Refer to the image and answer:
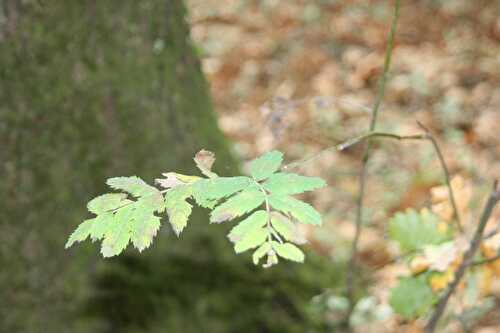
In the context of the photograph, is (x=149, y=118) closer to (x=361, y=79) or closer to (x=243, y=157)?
(x=243, y=157)

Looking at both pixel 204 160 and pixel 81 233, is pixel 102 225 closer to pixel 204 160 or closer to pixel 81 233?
pixel 81 233

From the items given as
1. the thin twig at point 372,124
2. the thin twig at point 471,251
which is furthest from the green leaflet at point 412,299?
the thin twig at point 372,124

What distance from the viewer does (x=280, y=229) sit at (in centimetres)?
69

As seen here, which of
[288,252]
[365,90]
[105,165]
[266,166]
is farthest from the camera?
[365,90]

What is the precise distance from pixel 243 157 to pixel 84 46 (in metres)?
2.07

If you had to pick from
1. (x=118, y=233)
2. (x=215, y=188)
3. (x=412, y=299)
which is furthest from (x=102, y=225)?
(x=412, y=299)

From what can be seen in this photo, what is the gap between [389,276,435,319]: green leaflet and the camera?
1.33 meters

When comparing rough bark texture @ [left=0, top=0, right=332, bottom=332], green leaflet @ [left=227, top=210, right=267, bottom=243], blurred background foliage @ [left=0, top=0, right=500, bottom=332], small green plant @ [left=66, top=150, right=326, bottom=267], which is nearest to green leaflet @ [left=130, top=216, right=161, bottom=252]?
small green plant @ [left=66, top=150, right=326, bottom=267]

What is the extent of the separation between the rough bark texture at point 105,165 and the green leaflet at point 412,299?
751mm

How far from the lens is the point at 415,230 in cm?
139

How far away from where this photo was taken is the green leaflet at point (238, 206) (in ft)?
2.29

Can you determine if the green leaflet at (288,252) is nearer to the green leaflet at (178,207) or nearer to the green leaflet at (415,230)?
the green leaflet at (178,207)

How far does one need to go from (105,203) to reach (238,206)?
0.63 feet

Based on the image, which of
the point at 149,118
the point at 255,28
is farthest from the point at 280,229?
the point at 255,28
